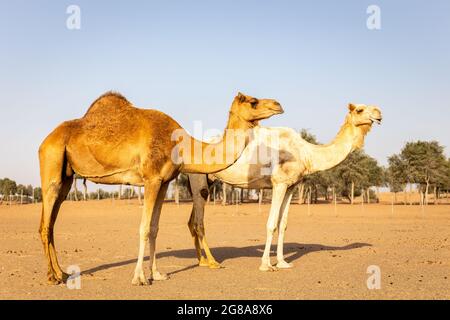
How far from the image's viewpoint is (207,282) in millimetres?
10023

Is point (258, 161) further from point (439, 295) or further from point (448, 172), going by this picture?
point (448, 172)

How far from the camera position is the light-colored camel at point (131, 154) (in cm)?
989

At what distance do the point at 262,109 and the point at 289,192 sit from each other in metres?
3.43

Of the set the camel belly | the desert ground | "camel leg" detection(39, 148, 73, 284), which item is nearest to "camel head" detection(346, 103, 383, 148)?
the desert ground

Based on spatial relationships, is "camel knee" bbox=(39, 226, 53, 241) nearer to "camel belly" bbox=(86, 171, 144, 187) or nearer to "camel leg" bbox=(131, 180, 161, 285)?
"camel belly" bbox=(86, 171, 144, 187)

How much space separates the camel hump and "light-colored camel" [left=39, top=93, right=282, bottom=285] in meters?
0.18

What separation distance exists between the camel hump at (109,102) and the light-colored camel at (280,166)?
2765 mm

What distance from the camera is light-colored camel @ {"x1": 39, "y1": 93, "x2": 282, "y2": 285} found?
989cm

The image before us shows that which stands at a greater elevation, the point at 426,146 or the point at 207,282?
the point at 426,146

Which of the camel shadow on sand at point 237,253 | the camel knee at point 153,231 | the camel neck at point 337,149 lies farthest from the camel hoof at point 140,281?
the camel neck at point 337,149

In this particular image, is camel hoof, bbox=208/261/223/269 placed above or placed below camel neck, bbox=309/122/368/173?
below

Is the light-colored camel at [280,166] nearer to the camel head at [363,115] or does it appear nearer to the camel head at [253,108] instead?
the camel head at [363,115]

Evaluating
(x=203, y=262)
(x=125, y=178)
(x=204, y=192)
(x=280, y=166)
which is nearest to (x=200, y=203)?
(x=204, y=192)
